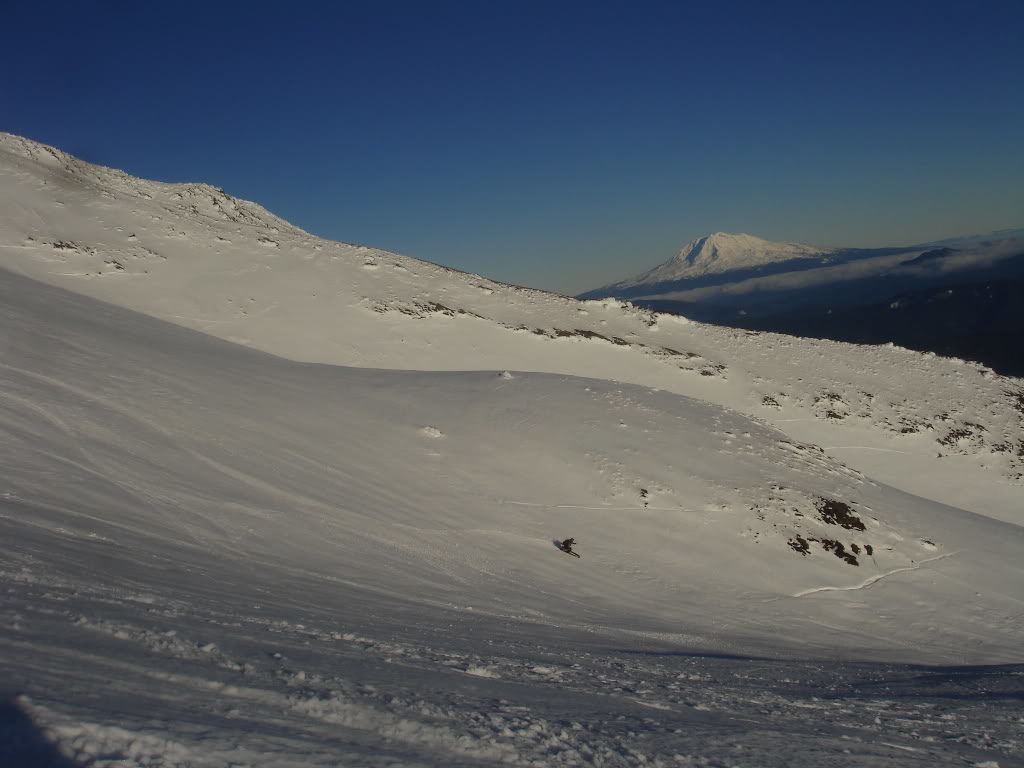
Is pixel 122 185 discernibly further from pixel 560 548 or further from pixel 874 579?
pixel 874 579

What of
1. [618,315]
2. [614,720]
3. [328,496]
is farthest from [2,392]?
[618,315]

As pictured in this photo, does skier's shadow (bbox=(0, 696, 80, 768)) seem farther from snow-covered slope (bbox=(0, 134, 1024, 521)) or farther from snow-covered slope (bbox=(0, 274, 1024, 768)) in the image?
snow-covered slope (bbox=(0, 134, 1024, 521))

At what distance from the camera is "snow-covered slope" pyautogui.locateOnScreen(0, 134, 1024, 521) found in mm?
28828

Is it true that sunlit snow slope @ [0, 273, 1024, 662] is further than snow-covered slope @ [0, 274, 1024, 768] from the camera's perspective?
Yes

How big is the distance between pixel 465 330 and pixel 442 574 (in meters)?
22.0

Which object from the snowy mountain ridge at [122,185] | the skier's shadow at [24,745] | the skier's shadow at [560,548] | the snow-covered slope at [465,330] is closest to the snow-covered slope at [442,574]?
the skier's shadow at [24,745]

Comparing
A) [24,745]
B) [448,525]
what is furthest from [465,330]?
[24,745]

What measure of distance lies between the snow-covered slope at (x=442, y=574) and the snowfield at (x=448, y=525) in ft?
0.20

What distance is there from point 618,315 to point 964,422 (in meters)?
20.9

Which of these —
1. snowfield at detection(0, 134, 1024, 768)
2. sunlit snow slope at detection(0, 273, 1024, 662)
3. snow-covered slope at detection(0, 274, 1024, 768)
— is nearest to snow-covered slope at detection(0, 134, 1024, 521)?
snowfield at detection(0, 134, 1024, 768)

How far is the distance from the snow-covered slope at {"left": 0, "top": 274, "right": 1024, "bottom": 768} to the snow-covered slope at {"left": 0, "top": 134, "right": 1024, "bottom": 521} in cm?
401

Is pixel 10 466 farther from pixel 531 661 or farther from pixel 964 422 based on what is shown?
pixel 964 422

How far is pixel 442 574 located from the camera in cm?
1244

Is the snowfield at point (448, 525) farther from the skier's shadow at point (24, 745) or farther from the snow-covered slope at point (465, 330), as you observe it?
the snow-covered slope at point (465, 330)
